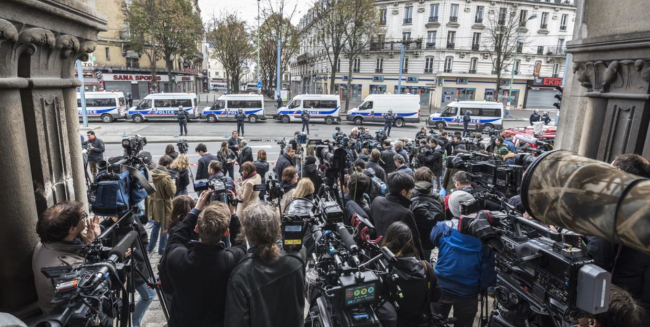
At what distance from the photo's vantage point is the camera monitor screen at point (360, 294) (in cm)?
215

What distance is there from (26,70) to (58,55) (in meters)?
0.48

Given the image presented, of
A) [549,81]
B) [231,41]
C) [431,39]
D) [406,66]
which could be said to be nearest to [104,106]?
[231,41]

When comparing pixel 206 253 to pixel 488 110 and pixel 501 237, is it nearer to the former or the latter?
pixel 501 237

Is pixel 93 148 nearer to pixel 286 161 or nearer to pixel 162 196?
pixel 162 196

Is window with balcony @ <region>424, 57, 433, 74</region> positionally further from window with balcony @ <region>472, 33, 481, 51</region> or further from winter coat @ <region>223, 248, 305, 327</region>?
winter coat @ <region>223, 248, 305, 327</region>

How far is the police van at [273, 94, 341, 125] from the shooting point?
27875mm

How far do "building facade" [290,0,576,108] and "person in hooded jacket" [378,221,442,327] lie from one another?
136 ft

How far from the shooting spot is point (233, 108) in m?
27.1

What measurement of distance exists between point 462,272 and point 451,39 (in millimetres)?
43376

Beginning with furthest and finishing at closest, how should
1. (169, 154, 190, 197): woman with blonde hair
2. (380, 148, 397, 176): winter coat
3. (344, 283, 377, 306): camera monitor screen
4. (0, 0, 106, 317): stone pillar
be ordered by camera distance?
(380, 148, 397, 176): winter coat, (169, 154, 190, 197): woman with blonde hair, (0, 0, 106, 317): stone pillar, (344, 283, 377, 306): camera monitor screen

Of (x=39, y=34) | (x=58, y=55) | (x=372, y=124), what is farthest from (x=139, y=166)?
(x=372, y=124)

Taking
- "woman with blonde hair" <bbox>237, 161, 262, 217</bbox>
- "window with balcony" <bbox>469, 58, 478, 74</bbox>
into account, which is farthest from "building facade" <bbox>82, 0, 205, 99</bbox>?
"woman with blonde hair" <bbox>237, 161, 262, 217</bbox>

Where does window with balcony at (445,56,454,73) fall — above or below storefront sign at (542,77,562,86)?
above

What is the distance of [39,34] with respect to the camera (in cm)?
296
